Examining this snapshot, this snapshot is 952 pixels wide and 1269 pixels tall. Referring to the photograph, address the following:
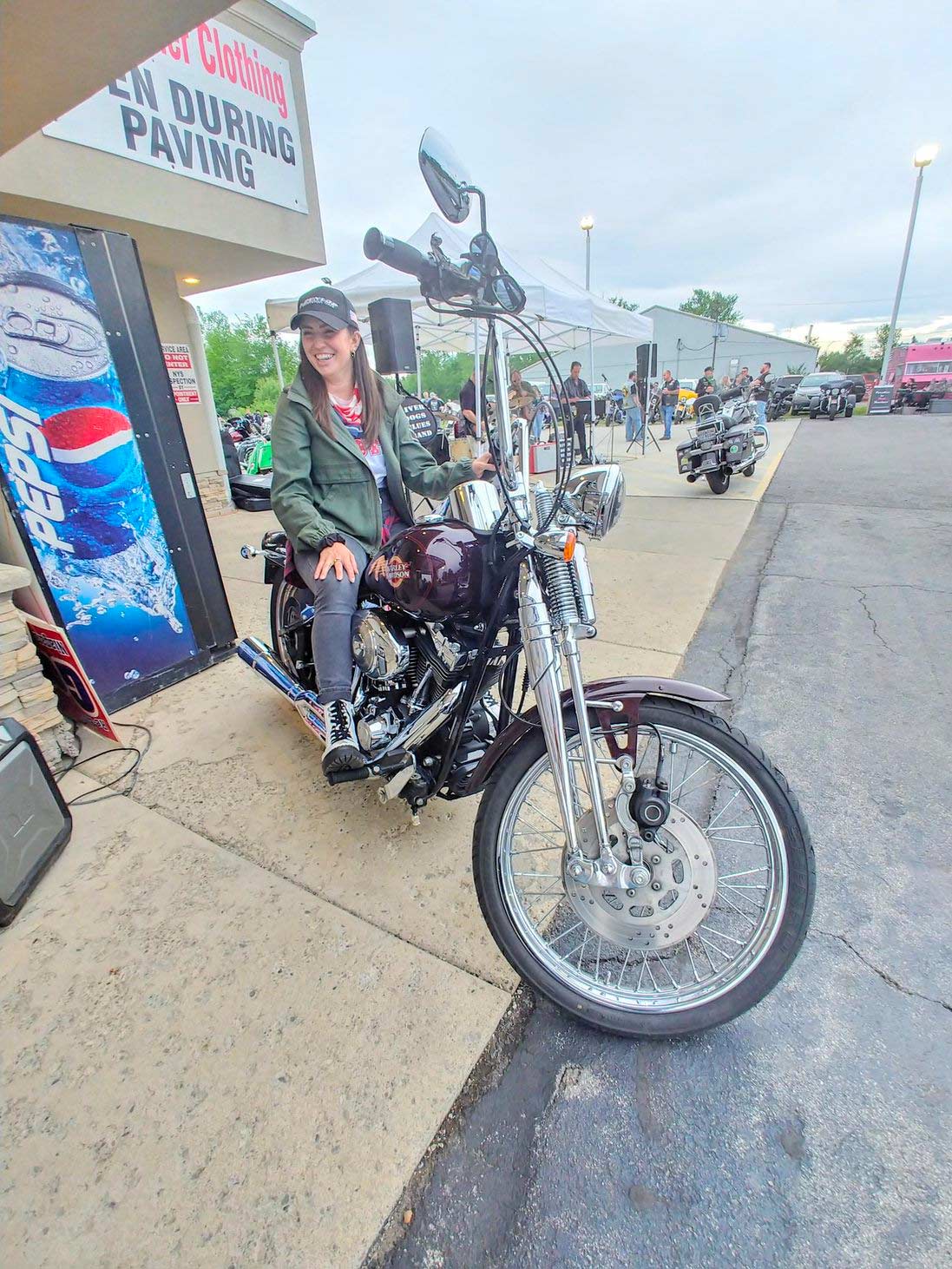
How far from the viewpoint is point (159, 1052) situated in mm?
1415

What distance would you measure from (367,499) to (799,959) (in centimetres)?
205

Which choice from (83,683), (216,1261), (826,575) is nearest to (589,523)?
(216,1261)

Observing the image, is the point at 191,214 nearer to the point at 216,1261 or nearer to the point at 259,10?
the point at 259,10

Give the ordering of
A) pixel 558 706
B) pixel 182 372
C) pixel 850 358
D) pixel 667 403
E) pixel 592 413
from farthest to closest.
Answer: pixel 850 358
pixel 667 403
pixel 182 372
pixel 592 413
pixel 558 706

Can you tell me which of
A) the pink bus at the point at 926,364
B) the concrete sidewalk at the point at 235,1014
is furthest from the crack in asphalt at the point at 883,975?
the pink bus at the point at 926,364

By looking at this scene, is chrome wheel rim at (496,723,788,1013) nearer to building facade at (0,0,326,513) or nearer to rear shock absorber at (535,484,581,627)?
rear shock absorber at (535,484,581,627)

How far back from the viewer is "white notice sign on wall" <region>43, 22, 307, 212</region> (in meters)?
4.21

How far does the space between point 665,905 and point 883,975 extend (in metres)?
0.67

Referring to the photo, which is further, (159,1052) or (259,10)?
(259,10)

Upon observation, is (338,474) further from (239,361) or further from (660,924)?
(239,361)

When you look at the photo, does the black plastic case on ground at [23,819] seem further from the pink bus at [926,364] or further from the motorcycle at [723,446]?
the pink bus at [926,364]

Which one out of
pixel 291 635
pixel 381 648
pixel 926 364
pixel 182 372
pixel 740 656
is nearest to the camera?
pixel 381 648

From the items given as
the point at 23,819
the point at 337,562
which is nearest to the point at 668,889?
the point at 337,562

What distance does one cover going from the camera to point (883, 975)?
5.04 feet
